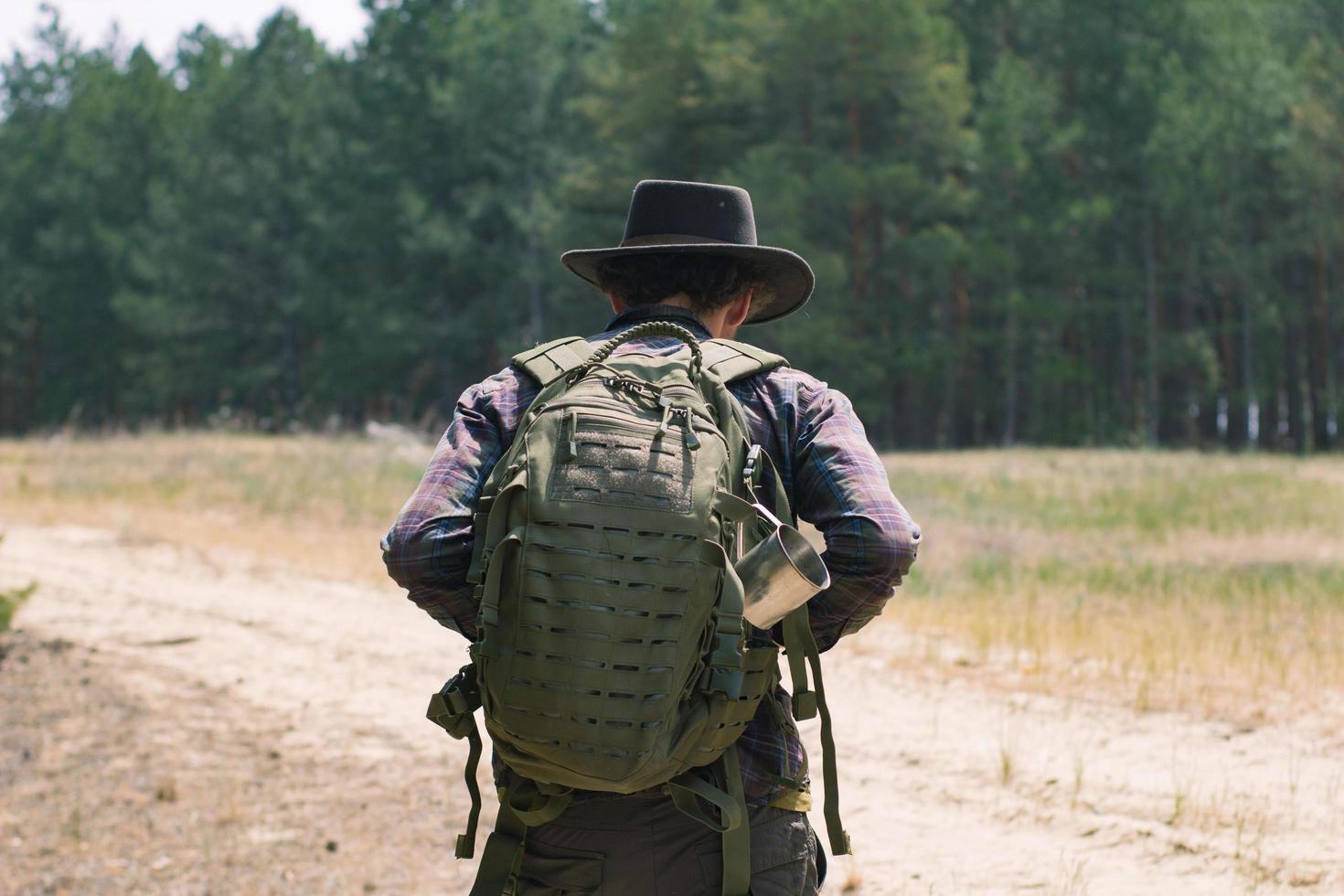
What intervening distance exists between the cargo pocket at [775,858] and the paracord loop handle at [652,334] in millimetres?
800

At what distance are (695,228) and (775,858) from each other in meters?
1.19

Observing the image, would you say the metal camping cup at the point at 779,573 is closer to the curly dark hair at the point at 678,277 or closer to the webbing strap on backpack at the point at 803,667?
the webbing strap on backpack at the point at 803,667

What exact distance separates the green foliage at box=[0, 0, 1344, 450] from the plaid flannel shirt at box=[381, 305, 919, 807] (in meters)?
29.7

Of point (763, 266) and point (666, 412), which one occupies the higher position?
point (763, 266)

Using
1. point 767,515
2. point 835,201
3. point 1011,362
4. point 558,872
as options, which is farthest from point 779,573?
point 1011,362

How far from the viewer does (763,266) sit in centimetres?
265

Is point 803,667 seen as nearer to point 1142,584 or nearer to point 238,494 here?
point 1142,584

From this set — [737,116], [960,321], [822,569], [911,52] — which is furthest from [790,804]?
[960,321]

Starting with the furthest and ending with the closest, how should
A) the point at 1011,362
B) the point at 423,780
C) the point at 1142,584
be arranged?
1. the point at 1011,362
2. the point at 1142,584
3. the point at 423,780

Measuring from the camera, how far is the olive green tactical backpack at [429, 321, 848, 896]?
2047mm

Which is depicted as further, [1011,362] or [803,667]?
[1011,362]

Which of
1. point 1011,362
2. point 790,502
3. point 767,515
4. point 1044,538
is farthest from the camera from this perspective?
point 1011,362

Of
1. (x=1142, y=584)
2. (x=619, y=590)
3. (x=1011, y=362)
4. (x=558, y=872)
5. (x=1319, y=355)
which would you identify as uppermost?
(x=1319, y=355)

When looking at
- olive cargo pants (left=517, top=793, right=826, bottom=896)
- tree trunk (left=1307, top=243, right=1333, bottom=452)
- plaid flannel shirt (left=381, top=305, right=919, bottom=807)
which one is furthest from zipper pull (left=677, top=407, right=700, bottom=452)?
tree trunk (left=1307, top=243, right=1333, bottom=452)
